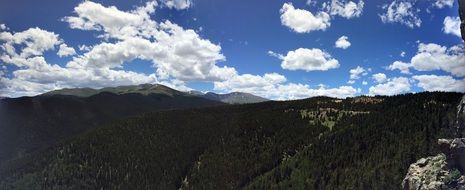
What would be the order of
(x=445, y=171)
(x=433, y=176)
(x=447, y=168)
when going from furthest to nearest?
(x=433, y=176)
(x=445, y=171)
(x=447, y=168)

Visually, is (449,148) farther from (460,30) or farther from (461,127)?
(460,30)

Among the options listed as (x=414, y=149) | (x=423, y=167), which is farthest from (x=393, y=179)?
(x=423, y=167)

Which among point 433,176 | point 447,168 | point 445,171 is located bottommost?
point 433,176

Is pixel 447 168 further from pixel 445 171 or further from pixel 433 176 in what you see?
pixel 433 176

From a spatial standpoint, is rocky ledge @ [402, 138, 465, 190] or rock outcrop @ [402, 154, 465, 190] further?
rock outcrop @ [402, 154, 465, 190]

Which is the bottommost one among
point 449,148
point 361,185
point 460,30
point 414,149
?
point 361,185

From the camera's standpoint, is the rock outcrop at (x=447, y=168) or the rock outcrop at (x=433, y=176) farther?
the rock outcrop at (x=433, y=176)

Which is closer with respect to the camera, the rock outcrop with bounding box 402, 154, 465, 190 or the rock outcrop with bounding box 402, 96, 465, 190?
the rock outcrop with bounding box 402, 96, 465, 190

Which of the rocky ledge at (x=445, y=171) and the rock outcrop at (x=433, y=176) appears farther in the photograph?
the rock outcrop at (x=433, y=176)

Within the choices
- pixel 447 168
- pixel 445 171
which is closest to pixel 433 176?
pixel 445 171

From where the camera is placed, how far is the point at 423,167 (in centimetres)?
6475

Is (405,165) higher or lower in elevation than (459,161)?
lower

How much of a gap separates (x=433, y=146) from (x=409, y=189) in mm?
127495

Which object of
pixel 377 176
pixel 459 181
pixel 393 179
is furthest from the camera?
pixel 377 176
